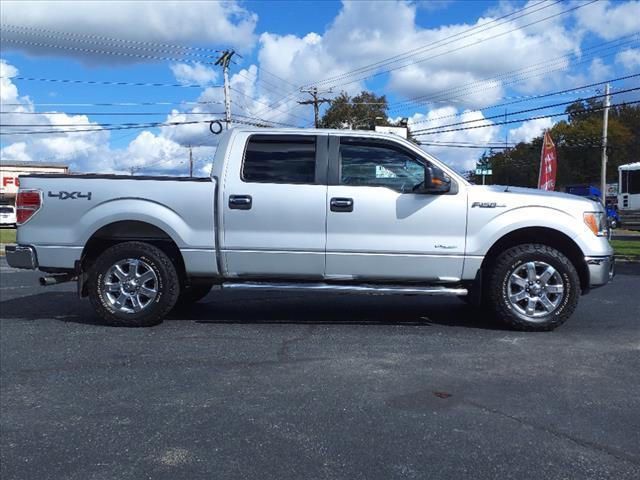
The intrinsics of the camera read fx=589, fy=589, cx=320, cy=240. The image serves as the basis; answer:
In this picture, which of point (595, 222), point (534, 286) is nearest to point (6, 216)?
point (534, 286)

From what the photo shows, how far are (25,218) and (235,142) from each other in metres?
2.31

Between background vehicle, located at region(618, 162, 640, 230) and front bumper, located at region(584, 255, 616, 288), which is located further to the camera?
background vehicle, located at region(618, 162, 640, 230)

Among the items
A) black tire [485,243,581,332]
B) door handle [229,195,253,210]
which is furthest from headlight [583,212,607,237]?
door handle [229,195,253,210]

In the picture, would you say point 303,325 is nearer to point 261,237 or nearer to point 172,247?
point 261,237

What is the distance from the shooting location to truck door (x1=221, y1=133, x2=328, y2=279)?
232 inches

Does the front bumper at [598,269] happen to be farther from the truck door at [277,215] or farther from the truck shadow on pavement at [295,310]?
the truck door at [277,215]

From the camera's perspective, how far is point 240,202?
19.4 feet

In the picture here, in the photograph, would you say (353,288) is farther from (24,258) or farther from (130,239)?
(24,258)

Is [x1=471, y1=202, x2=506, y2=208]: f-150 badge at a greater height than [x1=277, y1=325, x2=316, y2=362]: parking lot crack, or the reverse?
[x1=471, y1=202, x2=506, y2=208]: f-150 badge

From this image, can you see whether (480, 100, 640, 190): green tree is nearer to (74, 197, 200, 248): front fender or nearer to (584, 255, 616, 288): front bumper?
(584, 255, 616, 288): front bumper

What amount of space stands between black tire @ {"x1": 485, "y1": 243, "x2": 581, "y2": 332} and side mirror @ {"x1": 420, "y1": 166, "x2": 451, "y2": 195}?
0.91 metres

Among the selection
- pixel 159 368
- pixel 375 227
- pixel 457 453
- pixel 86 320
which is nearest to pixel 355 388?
pixel 457 453

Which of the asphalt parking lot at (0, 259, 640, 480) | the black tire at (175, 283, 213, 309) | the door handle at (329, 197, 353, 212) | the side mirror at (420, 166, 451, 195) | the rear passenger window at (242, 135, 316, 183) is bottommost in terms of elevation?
the asphalt parking lot at (0, 259, 640, 480)

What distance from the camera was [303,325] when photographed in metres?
6.25
